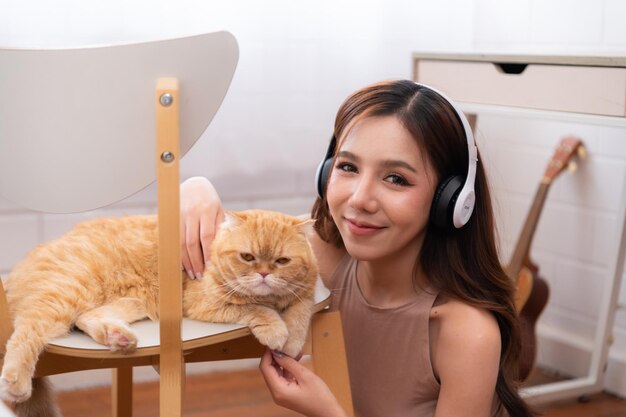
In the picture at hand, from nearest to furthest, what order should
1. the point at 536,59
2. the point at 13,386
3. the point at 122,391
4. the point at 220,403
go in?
1. the point at 13,386
2. the point at 122,391
3. the point at 536,59
4. the point at 220,403

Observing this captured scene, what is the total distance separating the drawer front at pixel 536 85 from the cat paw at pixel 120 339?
103 cm

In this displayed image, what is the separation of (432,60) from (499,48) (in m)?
0.57

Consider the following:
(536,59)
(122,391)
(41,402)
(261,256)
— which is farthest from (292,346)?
(536,59)

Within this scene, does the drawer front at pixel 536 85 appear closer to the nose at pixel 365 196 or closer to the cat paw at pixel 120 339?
the nose at pixel 365 196

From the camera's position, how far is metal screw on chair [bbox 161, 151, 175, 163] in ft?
3.07

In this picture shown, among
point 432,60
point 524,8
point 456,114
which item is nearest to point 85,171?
point 456,114

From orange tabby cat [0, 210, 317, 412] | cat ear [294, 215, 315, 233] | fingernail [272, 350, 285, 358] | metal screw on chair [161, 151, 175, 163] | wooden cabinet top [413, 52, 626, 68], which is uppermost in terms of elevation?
wooden cabinet top [413, 52, 626, 68]

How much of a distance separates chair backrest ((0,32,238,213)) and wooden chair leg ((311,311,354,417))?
334 mm

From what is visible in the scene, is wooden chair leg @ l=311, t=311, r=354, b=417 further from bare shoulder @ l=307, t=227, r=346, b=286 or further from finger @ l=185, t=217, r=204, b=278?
bare shoulder @ l=307, t=227, r=346, b=286

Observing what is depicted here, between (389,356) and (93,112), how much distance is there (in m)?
0.66

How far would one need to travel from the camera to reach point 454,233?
1312 millimetres

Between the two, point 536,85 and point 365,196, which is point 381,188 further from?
point 536,85

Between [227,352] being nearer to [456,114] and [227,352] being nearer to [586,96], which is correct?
[456,114]

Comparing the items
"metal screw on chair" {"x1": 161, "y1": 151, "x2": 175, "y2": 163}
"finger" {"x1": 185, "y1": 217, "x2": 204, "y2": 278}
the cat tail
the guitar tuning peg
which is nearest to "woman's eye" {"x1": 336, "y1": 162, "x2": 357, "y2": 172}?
"finger" {"x1": 185, "y1": 217, "x2": 204, "y2": 278}
